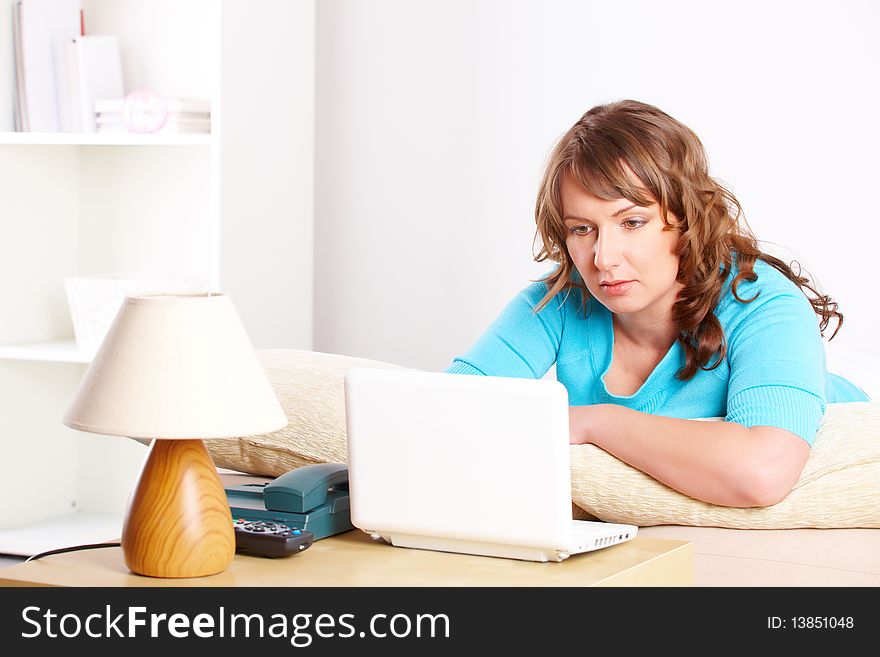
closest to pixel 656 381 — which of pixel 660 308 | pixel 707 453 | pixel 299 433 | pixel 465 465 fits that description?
pixel 660 308

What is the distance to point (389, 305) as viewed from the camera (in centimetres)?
306

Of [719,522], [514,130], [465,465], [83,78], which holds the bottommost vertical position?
[719,522]

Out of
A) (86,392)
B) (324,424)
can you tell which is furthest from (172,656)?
(324,424)

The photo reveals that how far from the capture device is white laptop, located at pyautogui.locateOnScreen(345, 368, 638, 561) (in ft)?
3.26

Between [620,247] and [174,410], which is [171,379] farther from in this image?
[620,247]

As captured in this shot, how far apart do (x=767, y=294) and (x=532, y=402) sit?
646 mm

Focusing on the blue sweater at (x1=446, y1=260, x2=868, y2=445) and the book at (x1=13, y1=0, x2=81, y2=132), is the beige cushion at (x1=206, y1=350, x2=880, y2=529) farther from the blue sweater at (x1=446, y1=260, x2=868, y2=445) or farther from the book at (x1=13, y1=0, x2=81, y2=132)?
the book at (x1=13, y1=0, x2=81, y2=132)

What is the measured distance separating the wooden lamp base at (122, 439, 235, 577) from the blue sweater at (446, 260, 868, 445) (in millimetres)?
646

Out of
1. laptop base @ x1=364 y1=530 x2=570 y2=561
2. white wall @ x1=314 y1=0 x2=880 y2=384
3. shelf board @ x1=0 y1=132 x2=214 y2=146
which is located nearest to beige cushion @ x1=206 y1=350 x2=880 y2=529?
laptop base @ x1=364 y1=530 x2=570 y2=561

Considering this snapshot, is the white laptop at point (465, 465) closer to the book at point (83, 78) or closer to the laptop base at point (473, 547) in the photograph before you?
the laptop base at point (473, 547)

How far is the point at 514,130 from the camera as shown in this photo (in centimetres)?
289

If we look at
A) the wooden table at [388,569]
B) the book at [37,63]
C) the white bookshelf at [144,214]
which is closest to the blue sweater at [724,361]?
the wooden table at [388,569]

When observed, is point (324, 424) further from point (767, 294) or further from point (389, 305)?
point (389, 305)

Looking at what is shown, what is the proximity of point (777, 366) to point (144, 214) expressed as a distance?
2130 mm
